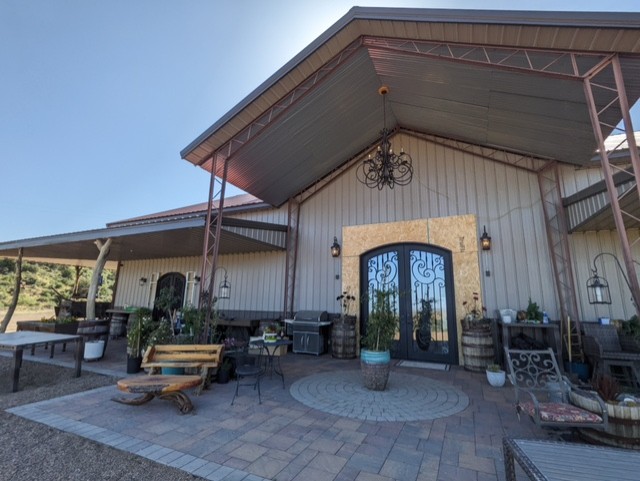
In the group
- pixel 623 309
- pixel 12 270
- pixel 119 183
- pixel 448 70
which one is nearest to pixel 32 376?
pixel 448 70

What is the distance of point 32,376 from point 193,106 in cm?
1084

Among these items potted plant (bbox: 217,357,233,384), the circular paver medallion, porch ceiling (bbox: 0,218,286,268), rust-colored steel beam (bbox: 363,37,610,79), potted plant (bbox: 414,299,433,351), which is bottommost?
the circular paver medallion

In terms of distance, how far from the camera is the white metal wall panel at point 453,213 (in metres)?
5.80

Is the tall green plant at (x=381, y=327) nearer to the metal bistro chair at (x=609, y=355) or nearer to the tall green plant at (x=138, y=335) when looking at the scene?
the metal bistro chair at (x=609, y=355)

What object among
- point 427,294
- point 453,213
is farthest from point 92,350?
point 453,213

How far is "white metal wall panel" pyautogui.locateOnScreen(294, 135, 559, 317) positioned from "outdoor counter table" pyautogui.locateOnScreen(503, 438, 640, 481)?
188 inches

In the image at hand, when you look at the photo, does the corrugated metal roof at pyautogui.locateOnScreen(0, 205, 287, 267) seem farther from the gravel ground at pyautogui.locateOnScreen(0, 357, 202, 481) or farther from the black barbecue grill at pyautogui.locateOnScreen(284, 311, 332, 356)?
the gravel ground at pyautogui.locateOnScreen(0, 357, 202, 481)

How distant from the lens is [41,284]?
1698cm

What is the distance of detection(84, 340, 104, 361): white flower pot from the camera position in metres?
5.88

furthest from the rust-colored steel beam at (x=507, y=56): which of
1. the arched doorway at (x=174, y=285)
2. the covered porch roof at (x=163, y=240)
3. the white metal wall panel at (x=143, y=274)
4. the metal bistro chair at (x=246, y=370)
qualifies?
the arched doorway at (x=174, y=285)

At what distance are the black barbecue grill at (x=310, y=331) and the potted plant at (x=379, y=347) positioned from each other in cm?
274

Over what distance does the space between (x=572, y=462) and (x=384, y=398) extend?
257 cm

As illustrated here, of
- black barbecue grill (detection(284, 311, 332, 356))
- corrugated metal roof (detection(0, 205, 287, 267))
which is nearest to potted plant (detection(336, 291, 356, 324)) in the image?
black barbecue grill (detection(284, 311, 332, 356))

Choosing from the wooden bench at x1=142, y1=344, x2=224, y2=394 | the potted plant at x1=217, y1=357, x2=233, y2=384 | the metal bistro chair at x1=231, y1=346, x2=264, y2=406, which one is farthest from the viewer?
the potted plant at x1=217, y1=357, x2=233, y2=384
